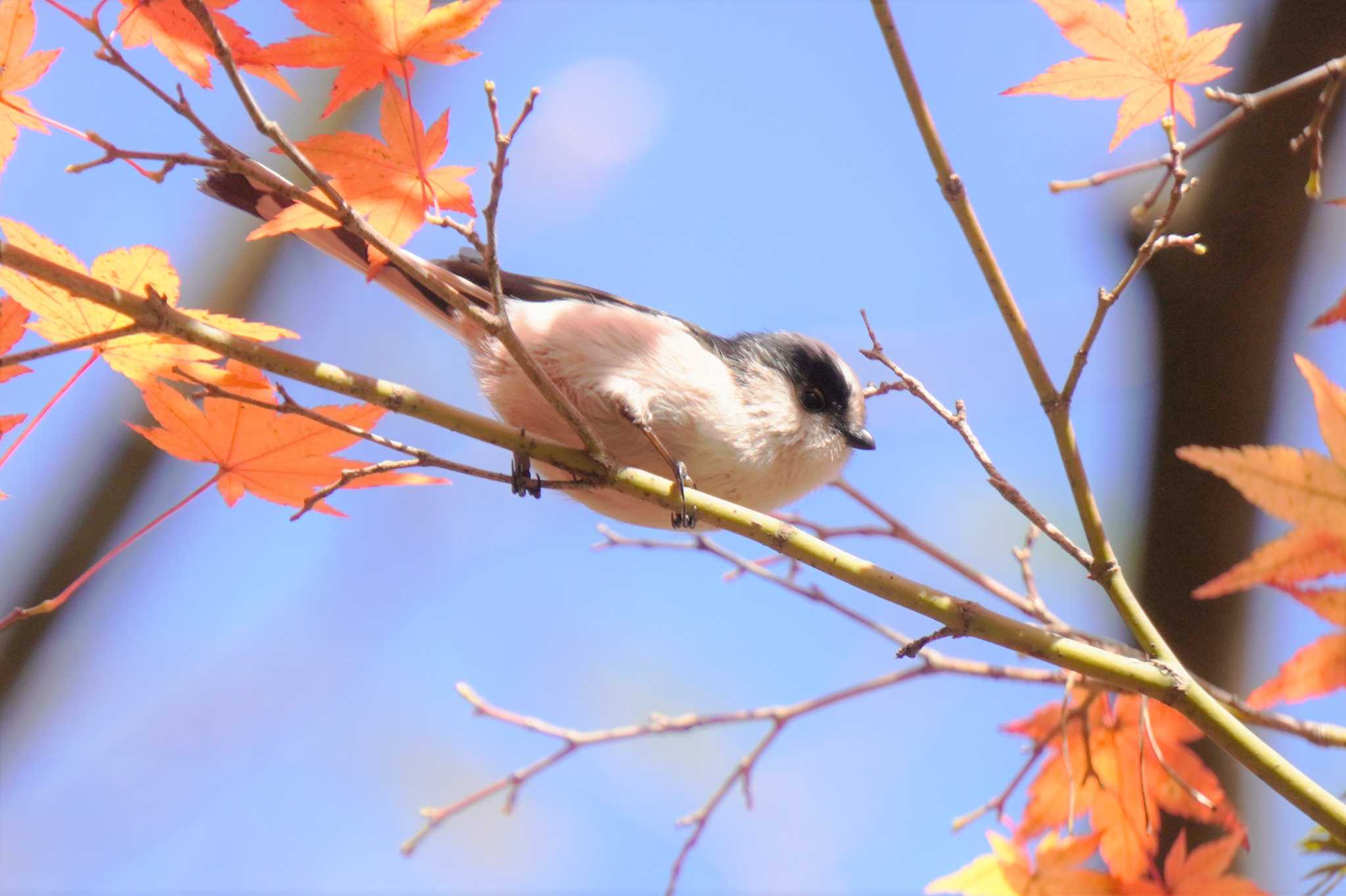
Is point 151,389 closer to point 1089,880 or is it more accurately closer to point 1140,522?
point 1089,880

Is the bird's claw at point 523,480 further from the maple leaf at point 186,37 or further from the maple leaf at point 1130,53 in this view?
the maple leaf at point 1130,53

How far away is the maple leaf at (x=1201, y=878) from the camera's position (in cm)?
172

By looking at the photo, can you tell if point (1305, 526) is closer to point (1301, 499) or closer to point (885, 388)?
point (1301, 499)

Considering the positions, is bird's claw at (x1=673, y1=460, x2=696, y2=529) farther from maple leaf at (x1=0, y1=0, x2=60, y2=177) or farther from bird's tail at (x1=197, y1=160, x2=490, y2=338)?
maple leaf at (x1=0, y1=0, x2=60, y2=177)

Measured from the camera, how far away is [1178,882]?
181cm

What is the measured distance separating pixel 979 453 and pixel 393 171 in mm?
939

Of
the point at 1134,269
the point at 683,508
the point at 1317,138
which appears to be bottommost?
the point at 683,508

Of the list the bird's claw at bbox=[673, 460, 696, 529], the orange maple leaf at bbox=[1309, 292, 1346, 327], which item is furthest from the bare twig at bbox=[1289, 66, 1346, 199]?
the bird's claw at bbox=[673, 460, 696, 529]

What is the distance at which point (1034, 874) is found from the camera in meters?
1.87

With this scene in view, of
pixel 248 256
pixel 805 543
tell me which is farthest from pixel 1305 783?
pixel 248 256

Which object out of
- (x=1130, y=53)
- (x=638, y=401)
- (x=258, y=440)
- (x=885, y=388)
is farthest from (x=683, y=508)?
(x=1130, y=53)

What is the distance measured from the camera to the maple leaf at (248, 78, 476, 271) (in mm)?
1502

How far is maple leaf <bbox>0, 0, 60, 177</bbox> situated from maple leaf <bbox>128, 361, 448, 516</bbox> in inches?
14.4

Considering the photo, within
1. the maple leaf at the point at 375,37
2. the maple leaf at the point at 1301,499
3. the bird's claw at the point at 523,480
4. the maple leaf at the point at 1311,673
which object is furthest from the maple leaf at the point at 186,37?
the maple leaf at the point at 1311,673
